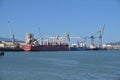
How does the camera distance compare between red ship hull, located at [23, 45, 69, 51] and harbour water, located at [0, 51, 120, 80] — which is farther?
red ship hull, located at [23, 45, 69, 51]

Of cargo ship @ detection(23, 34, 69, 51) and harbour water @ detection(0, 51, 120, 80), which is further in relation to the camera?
cargo ship @ detection(23, 34, 69, 51)

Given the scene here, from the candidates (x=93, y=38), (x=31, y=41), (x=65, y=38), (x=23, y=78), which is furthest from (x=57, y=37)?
(x=23, y=78)

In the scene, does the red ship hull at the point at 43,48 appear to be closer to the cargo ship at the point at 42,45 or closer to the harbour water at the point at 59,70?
the cargo ship at the point at 42,45

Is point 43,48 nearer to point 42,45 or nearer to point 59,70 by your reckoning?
point 42,45

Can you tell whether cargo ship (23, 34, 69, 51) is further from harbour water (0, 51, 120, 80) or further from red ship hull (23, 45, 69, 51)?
harbour water (0, 51, 120, 80)

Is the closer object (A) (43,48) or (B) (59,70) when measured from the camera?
(B) (59,70)

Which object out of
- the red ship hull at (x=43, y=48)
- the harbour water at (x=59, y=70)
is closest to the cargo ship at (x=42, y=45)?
the red ship hull at (x=43, y=48)

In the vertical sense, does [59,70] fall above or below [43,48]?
below

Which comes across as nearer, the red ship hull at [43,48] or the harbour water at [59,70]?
the harbour water at [59,70]

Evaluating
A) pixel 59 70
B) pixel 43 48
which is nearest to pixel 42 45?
pixel 43 48

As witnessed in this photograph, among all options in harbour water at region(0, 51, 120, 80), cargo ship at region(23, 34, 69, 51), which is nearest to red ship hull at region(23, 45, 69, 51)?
cargo ship at region(23, 34, 69, 51)

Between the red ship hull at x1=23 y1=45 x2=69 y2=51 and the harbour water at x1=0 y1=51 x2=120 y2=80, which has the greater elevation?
the red ship hull at x1=23 y1=45 x2=69 y2=51

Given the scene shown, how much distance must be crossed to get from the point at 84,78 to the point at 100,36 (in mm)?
70060

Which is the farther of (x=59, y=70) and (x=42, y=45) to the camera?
(x=42, y=45)
